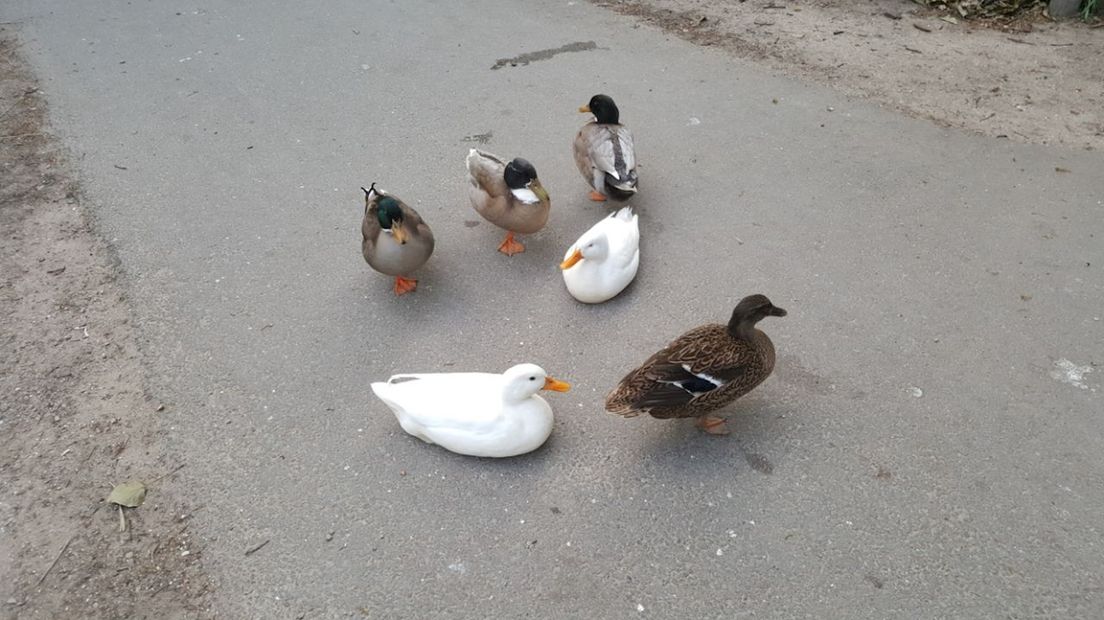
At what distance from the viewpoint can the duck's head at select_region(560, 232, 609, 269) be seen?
3062 mm

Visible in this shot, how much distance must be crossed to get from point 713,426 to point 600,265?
2.98 ft

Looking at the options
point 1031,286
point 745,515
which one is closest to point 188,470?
point 745,515

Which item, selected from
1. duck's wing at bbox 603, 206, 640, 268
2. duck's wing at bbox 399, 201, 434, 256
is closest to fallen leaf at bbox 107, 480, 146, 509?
duck's wing at bbox 399, 201, 434, 256

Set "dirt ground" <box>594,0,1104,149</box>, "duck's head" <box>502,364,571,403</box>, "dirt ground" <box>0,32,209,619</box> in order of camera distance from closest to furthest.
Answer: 1. "dirt ground" <box>0,32,209,619</box>
2. "duck's head" <box>502,364,571,403</box>
3. "dirt ground" <box>594,0,1104,149</box>

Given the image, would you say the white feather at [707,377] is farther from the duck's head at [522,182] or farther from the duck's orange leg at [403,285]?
the duck's orange leg at [403,285]

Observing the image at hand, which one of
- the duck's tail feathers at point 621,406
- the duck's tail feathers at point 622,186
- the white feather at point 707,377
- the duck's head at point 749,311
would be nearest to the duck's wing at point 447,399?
the duck's tail feathers at point 621,406

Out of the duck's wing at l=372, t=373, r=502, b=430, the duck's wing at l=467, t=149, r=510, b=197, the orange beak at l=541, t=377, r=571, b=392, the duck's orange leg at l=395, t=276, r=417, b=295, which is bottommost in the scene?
the duck's orange leg at l=395, t=276, r=417, b=295

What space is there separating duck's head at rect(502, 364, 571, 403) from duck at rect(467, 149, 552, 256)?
1.18 meters

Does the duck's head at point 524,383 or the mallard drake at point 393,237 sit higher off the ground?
the mallard drake at point 393,237

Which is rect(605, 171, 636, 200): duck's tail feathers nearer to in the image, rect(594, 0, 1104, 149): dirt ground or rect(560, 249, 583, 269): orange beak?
rect(560, 249, 583, 269): orange beak

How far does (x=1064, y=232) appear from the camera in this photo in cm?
351

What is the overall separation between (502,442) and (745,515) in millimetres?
869

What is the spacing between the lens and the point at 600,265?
3.14 metres

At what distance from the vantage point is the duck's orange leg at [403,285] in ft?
11.0
